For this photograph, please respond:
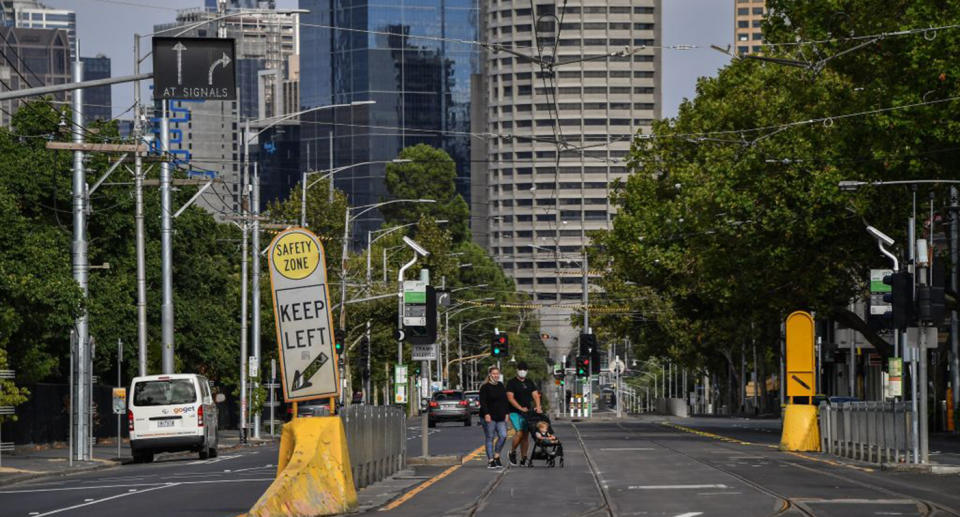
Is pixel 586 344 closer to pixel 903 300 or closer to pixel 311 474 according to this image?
pixel 903 300

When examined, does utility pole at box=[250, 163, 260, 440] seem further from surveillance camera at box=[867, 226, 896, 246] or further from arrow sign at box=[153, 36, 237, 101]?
arrow sign at box=[153, 36, 237, 101]

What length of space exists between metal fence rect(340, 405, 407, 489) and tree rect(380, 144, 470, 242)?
125 metres

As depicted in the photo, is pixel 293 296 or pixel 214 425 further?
pixel 214 425

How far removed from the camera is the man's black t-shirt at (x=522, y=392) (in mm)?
32406

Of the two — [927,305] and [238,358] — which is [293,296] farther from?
[238,358]

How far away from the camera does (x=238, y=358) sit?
2576 inches

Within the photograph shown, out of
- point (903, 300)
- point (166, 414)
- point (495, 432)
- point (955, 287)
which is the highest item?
point (955, 287)

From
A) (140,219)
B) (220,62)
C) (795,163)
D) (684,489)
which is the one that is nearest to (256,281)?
(140,219)

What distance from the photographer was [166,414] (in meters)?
40.1

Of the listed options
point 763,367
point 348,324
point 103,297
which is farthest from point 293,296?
point 763,367

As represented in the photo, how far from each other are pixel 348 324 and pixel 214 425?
1637 inches

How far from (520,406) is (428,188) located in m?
126

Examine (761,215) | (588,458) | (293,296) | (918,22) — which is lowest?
(588,458)

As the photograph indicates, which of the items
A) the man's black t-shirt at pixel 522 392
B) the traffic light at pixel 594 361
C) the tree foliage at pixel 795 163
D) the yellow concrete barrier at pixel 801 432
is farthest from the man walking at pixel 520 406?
the traffic light at pixel 594 361
